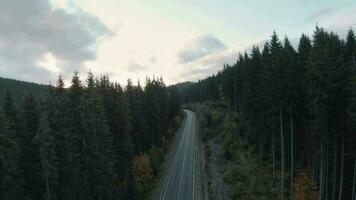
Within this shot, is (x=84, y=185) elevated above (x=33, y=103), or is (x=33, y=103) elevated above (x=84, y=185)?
(x=33, y=103)

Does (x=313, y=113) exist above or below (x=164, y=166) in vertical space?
above

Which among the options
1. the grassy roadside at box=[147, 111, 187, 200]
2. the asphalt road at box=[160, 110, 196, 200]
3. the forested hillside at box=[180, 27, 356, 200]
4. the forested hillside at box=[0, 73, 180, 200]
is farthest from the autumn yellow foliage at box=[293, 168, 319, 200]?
the grassy roadside at box=[147, 111, 187, 200]

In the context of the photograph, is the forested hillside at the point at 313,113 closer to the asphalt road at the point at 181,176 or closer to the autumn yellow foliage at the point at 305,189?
the autumn yellow foliage at the point at 305,189

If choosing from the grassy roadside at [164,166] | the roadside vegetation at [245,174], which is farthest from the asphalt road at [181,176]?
the roadside vegetation at [245,174]

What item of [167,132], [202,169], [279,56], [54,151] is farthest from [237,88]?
[54,151]

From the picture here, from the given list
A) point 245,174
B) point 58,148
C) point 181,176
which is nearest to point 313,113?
point 245,174

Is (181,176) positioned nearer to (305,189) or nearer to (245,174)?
(245,174)

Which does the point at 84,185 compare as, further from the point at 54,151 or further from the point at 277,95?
the point at 277,95

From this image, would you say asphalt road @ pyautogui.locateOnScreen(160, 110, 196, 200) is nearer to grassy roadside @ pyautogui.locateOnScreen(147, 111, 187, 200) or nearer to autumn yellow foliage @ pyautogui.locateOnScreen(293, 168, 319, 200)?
grassy roadside @ pyautogui.locateOnScreen(147, 111, 187, 200)
